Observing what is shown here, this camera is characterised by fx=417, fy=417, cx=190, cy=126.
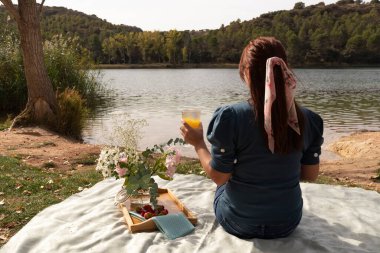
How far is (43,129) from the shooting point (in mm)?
10836

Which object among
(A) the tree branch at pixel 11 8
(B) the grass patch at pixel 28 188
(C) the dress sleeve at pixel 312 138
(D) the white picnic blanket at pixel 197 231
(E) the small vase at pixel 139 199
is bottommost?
(B) the grass patch at pixel 28 188

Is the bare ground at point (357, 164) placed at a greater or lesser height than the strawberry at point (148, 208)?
lesser

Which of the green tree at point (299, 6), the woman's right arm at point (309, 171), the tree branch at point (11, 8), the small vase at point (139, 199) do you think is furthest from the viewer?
the green tree at point (299, 6)

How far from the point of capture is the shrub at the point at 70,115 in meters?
11.4

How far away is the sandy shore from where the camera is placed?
24.1 ft

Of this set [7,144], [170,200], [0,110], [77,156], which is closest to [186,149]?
[77,156]

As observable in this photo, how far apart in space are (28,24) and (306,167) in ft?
31.1

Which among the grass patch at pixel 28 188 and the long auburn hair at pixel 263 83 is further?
the grass patch at pixel 28 188

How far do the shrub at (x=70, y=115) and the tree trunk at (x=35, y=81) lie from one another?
0.21 meters

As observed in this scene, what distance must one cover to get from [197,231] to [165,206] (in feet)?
1.88

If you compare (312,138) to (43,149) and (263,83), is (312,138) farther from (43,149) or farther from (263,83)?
(43,149)

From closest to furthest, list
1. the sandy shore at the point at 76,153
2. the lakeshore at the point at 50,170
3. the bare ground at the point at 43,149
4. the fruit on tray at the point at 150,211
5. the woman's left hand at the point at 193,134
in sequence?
the woman's left hand at the point at 193,134 < the fruit on tray at the point at 150,211 < the lakeshore at the point at 50,170 < the sandy shore at the point at 76,153 < the bare ground at the point at 43,149

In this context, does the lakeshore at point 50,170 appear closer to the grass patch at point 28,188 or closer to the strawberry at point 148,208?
the grass patch at point 28,188

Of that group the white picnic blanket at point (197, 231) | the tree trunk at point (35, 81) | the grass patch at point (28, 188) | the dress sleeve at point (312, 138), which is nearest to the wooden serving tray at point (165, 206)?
the white picnic blanket at point (197, 231)
